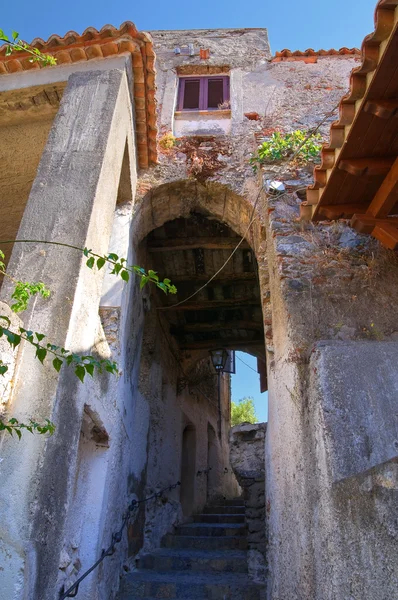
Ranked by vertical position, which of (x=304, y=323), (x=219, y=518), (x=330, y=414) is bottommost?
(x=330, y=414)

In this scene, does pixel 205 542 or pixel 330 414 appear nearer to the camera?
pixel 330 414

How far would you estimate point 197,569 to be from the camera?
585 cm

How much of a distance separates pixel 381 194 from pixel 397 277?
1.04 meters

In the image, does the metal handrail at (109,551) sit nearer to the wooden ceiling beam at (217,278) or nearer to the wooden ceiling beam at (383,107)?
the wooden ceiling beam at (217,278)

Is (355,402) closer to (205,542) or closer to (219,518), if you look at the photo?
(205,542)

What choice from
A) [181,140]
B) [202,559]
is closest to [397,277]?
[181,140]

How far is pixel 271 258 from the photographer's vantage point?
16.9 ft

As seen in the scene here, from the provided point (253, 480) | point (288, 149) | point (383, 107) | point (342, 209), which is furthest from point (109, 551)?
point (288, 149)

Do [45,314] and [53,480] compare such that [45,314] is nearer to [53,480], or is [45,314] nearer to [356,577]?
[53,480]

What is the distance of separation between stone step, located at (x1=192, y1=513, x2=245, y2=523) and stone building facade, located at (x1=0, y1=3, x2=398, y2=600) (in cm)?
46

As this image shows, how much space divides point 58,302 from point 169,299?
5.64 m

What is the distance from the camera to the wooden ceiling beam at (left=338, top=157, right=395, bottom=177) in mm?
3516

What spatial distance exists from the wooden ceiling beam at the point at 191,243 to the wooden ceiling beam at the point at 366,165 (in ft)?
12.5

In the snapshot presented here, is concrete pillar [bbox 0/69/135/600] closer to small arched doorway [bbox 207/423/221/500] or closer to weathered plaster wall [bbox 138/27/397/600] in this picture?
weathered plaster wall [bbox 138/27/397/600]
